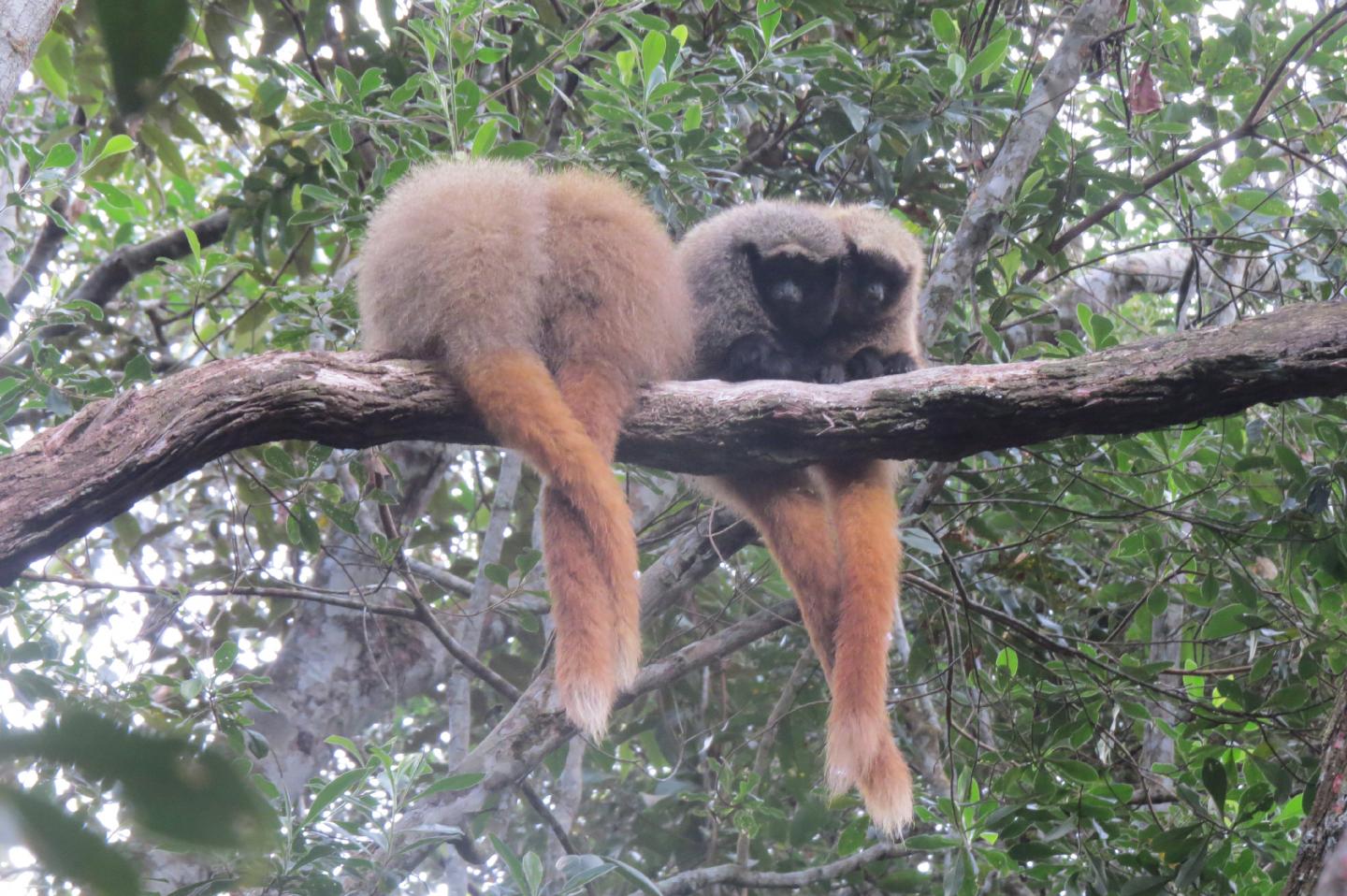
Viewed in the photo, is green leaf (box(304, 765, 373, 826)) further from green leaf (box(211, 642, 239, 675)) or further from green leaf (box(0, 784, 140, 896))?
green leaf (box(0, 784, 140, 896))

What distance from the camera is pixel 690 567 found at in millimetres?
4613

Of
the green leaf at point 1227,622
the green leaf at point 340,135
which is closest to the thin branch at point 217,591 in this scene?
the green leaf at point 340,135

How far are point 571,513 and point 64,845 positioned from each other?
2.53 m

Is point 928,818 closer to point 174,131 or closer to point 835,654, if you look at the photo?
point 835,654

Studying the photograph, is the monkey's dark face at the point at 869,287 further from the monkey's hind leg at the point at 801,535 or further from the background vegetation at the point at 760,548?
the monkey's hind leg at the point at 801,535

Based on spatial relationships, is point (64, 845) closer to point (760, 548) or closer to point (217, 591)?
point (217, 591)

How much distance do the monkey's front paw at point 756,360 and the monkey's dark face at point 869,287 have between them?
0.41 metres

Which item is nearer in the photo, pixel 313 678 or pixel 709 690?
pixel 313 678

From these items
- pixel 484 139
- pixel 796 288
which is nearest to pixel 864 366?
pixel 796 288

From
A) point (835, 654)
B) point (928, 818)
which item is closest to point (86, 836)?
point (835, 654)

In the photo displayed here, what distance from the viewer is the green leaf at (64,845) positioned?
1.60ft

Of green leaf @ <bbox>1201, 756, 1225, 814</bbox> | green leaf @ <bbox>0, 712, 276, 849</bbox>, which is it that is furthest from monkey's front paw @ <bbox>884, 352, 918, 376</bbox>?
green leaf @ <bbox>0, 712, 276, 849</bbox>

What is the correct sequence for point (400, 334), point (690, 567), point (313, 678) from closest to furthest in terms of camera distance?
point (400, 334)
point (690, 567)
point (313, 678)

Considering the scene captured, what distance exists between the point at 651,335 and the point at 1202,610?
10.7 feet
